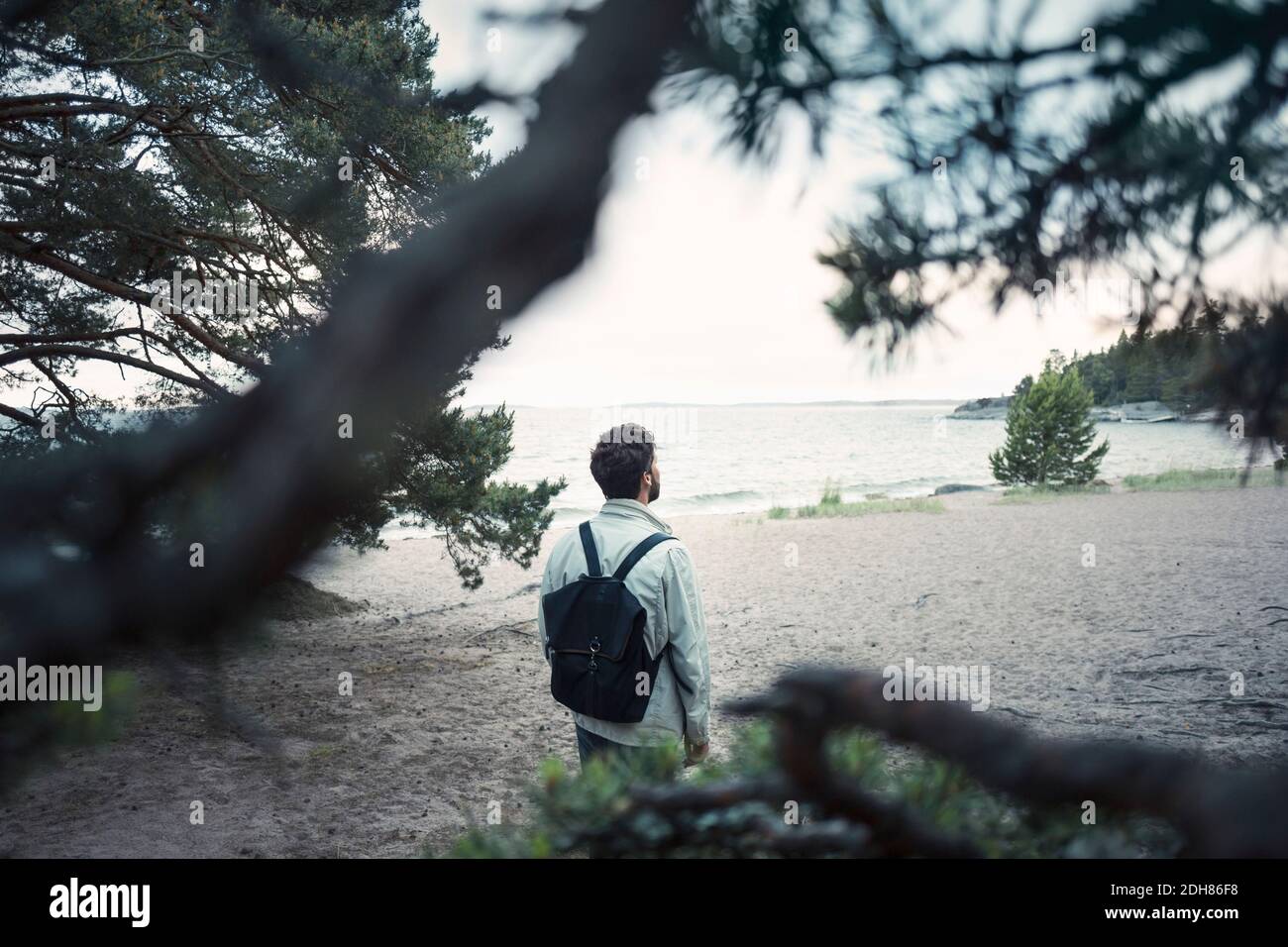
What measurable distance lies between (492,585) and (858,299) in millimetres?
12287

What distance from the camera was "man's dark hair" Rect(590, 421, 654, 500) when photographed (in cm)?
292

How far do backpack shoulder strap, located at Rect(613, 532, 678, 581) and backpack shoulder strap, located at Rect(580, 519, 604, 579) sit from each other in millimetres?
66

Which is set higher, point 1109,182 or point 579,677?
point 1109,182

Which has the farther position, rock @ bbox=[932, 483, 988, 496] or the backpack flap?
rock @ bbox=[932, 483, 988, 496]

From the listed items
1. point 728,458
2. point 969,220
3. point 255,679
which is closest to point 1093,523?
point 255,679

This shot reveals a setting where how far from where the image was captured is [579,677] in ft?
8.73

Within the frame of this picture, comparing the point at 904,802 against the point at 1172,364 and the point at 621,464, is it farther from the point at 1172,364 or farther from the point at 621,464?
the point at 621,464

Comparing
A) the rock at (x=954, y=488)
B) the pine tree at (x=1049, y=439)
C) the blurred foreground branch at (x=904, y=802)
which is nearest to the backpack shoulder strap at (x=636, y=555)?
the blurred foreground branch at (x=904, y=802)

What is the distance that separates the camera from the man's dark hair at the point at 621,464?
292cm

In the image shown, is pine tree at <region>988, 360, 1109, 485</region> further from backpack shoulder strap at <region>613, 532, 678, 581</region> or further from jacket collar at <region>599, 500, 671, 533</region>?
backpack shoulder strap at <region>613, 532, 678, 581</region>

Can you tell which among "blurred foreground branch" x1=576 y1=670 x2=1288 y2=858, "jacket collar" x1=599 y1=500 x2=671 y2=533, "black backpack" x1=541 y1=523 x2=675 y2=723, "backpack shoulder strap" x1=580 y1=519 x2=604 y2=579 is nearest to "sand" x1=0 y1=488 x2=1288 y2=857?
"blurred foreground branch" x1=576 y1=670 x2=1288 y2=858

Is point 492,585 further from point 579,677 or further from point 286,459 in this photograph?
point 286,459

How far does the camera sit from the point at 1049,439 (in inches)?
979

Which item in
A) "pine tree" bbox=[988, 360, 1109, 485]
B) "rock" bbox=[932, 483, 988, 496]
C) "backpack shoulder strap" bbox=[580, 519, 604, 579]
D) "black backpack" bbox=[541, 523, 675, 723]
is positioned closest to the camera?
"black backpack" bbox=[541, 523, 675, 723]
